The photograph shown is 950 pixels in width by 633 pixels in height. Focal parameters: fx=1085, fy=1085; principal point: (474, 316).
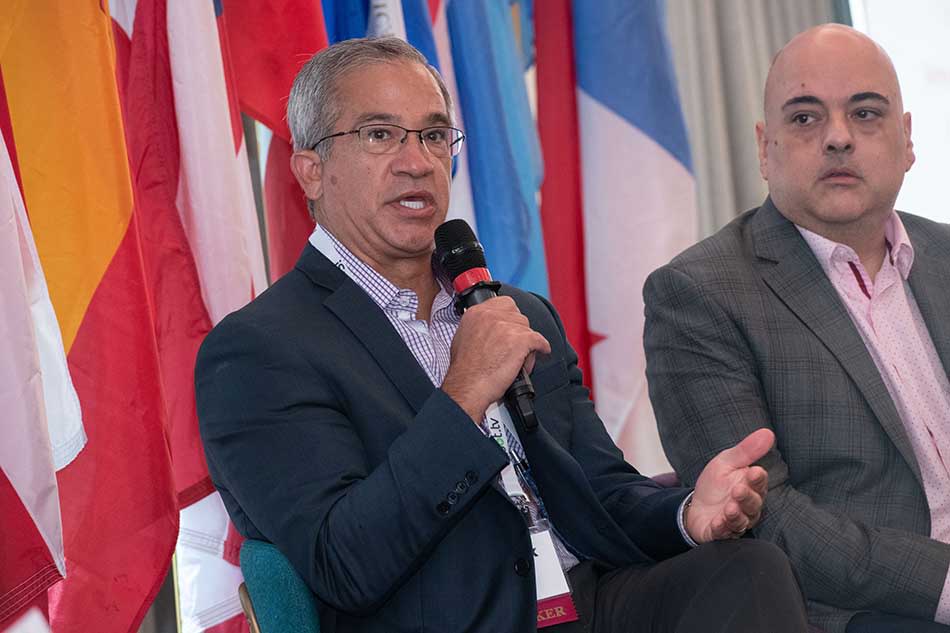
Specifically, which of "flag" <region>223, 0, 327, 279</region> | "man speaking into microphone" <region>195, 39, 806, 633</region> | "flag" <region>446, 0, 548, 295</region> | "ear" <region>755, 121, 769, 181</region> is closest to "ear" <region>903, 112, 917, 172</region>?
"ear" <region>755, 121, 769, 181</region>

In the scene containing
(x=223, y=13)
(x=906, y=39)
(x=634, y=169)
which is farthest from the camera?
(x=906, y=39)

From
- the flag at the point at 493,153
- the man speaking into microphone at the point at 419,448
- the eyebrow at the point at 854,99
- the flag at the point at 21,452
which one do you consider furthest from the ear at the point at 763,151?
the flag at the point at 21,452

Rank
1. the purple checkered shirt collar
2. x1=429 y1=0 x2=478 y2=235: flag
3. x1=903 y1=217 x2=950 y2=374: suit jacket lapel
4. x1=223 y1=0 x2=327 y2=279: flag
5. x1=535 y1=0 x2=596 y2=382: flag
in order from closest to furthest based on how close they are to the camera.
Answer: the purple checkered shirt collar → x1=903 y1=217 x2=950 y2=374: suit jacket lapel → x1=223 y1=0 x2=327 y2=279: flag → x1=429 y1=0 x2=478 y2=235: flag → x1=535 y1=0 x2=596 y2=382: flag

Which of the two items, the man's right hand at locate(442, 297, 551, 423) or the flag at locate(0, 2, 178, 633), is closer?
the man's right hand at locate(442, 297, 551, 423)

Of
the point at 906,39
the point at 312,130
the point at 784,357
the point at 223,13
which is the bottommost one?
the point at 784,357

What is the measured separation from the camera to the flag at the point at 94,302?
2.26 meters

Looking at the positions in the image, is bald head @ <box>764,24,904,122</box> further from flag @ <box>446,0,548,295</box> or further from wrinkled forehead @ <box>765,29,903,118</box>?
flag @ <box>446,0,548,295</box>

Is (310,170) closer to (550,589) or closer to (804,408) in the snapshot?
(550,589)

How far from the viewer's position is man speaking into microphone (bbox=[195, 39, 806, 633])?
5.54 ft

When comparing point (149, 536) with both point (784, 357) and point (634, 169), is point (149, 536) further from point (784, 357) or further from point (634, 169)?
point (634, 169)

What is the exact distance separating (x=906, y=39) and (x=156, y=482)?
12.7ft

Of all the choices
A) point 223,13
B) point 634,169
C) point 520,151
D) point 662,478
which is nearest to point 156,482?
point 662,478

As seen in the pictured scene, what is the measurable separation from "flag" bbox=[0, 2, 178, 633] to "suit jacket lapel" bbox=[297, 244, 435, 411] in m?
0.55

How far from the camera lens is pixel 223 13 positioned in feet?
9.48
